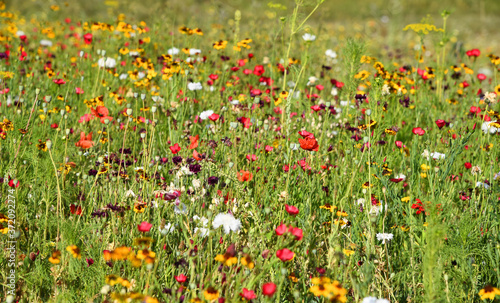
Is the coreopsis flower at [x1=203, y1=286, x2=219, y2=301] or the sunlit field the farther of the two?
the sunlit field

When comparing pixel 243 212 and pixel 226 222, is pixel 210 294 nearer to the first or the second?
pixel 226 222

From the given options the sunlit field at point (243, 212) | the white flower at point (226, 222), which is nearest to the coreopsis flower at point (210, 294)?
the sunlit field at point (243, 212)

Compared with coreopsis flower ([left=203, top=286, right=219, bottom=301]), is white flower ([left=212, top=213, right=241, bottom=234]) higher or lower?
higher

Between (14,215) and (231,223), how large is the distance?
0.99m

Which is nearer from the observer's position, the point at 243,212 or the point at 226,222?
the point at 226,222

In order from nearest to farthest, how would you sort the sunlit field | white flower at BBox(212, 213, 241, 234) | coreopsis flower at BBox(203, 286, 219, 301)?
coreopsis flower at BBox(203, 286, 219, 301)
the sunlit field
white flower at BBox(212, 213, 241, 234)

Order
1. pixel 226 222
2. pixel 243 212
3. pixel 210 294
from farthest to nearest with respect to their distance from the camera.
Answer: pixel 243 212 → pixel 226 222 → pixel 210 294

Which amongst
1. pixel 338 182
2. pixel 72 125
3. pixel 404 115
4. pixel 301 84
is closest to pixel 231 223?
pixel 338 182

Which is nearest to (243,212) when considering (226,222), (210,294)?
(226,222)

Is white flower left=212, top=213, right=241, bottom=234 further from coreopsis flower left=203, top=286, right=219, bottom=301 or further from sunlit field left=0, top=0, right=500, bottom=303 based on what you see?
coreopsis flower left=203, top=286, right=219, bottom=301

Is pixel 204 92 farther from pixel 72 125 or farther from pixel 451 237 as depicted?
pixel 451 237

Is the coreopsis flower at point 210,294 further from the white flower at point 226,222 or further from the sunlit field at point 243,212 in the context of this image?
the white flower at point 226,222

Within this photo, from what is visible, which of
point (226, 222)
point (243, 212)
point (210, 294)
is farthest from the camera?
point (243, 212)

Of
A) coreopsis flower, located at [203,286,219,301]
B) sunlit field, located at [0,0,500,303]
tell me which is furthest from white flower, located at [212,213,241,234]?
coreopsis flower, located at [203,286,219,301]
